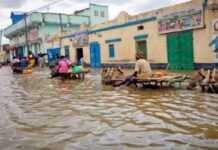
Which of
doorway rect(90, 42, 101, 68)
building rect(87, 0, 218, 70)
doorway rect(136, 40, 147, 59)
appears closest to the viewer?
building rect(87, 0, 218, 70)

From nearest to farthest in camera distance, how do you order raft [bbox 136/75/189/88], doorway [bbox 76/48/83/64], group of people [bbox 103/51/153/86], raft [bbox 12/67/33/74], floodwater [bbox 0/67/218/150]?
floodwater [bbox 0/67/218/150], raft [bbox 136/75/189/88], group of people [bbox 103/51/153/86], raft [bbox 12/67/33/74], doorway [bbox 76/48/83/64]

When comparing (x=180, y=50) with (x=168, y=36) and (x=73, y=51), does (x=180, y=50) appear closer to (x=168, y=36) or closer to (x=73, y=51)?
(x=168, y=36)

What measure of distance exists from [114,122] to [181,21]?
14.6 meters

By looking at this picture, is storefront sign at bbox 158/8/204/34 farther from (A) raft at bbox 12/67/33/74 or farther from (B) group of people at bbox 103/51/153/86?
(A) raft at bbox 12/67/33/74

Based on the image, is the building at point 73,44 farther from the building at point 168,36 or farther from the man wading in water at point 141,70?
the man wading in water at point 141,70

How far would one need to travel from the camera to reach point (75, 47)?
35125mm

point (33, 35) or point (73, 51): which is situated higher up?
point (33, 35)

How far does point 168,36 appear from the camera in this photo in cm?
2214

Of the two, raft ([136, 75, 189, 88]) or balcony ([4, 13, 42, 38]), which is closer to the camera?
raft ([136, 75, 189, 88])

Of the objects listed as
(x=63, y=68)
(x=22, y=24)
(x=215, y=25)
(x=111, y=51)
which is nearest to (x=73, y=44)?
(x=111, y=51)

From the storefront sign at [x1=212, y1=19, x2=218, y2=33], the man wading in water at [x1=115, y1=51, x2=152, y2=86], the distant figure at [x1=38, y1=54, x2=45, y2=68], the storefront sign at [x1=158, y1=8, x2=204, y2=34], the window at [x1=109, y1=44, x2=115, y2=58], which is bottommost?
the man wading in water at [x1=115, y1=51, x2=152, y2=86]

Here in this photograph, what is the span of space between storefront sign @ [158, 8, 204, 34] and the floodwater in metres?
9.14

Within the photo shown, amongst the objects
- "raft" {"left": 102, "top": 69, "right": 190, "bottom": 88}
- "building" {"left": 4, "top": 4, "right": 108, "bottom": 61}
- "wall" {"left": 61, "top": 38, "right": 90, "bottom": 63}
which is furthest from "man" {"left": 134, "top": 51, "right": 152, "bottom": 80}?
"building" {"left": 4, "top": 4, "right": 108, "bottom": 61}

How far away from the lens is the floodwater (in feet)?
19.1
